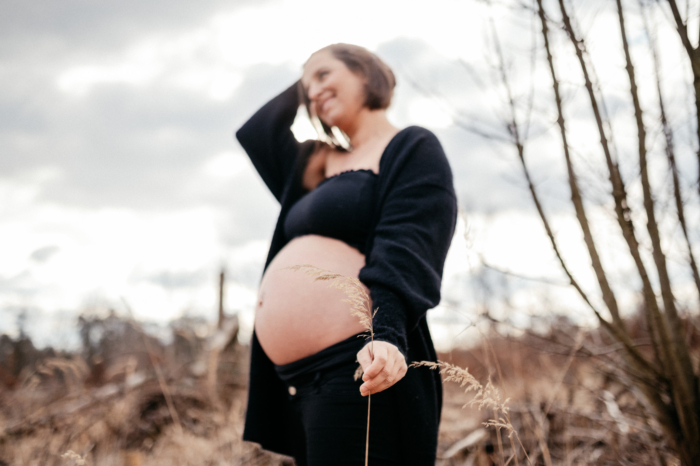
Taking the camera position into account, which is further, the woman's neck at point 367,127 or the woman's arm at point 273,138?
the woman's arm at point 273,138

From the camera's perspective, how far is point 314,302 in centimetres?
133

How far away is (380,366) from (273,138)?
4.87ft

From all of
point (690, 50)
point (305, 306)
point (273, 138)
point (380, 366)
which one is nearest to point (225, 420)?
point (273, 138)

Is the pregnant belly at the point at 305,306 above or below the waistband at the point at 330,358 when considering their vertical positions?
above

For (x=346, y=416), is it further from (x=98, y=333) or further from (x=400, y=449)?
(x=98, y=333)

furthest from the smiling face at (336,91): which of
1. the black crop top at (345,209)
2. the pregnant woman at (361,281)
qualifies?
the black crop top at (345,209)

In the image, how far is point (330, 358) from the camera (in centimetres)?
123

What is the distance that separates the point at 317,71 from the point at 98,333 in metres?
20.9

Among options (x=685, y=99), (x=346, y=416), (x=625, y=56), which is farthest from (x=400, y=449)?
(x=685, y=99)

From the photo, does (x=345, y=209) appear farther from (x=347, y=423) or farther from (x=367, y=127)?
(x=347, y=423)

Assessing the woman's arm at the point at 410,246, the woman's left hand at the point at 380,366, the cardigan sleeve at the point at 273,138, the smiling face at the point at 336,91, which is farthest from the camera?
the cardigan sleeve at the point at 273,138

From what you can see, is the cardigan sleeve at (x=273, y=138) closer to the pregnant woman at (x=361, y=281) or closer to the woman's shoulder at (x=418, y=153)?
the pregnant woman at (x=361, y=281)

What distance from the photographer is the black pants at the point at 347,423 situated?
1115mm

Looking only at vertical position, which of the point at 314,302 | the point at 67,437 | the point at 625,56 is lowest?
the point at 67,437
